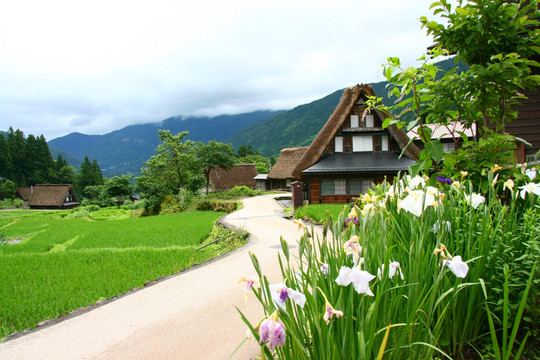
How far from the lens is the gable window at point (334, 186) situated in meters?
16.5

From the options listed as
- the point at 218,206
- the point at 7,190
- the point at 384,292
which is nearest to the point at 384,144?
the point at 218,206

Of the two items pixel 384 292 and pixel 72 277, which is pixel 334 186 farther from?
pixel 384 292

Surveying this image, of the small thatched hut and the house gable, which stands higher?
the small thatched hut

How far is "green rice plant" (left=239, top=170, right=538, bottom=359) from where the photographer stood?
1.35 metres

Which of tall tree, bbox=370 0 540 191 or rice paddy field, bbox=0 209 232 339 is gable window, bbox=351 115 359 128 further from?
tall tree, bbox=370 0 540 191

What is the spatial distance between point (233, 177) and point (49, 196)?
34106 mm

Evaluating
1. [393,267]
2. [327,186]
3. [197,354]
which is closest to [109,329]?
[197,354]

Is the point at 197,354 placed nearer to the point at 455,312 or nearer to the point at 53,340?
the point at 53,340

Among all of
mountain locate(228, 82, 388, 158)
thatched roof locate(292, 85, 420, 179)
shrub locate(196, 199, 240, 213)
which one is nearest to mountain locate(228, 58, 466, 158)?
mountain locate(228, 82, 388, 158)

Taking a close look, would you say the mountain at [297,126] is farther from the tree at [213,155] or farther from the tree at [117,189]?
the tree at [213,155]

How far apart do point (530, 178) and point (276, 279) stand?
3328 millimetres

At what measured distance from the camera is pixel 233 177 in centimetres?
4325

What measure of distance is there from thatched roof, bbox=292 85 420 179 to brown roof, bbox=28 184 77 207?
5207cm

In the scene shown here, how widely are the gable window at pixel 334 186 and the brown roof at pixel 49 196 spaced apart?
2071 inches
